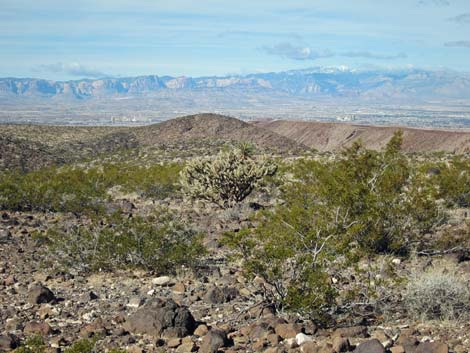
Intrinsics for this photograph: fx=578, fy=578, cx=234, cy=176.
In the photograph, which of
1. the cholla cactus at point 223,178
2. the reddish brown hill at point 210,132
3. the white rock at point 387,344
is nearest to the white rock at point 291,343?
the white rock at point 387,344

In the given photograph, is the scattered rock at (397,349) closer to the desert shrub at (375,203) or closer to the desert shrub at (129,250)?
the desert shrub at (375,203)

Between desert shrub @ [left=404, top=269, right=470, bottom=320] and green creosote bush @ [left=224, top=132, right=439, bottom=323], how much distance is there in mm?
1050

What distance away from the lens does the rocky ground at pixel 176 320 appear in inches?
295

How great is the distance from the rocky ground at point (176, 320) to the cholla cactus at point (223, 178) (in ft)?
30.8

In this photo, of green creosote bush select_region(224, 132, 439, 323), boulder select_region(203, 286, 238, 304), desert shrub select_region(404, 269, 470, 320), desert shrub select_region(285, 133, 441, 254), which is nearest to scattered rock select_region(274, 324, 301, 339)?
green creosote bush select_region(224, 132, 439, 323)

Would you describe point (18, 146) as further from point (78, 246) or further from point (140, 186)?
point (78, 246)

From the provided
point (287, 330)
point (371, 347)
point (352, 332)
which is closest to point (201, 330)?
point (287, 330)

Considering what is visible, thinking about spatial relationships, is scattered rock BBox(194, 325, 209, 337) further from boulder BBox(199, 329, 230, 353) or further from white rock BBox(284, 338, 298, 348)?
white rock BBox(284, 338, 298, 348)

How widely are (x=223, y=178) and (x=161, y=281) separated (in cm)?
1074

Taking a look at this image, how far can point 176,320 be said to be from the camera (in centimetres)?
815

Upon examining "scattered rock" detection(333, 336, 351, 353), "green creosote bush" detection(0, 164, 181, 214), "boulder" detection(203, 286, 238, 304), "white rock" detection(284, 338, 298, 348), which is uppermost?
"scattered rock" detection(333, 336, 351, 353)

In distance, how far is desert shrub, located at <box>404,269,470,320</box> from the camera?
8.23 meters

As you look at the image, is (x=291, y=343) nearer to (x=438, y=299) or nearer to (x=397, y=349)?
(x=397, y=349)

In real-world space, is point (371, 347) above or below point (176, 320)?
above
